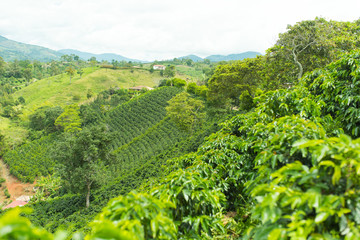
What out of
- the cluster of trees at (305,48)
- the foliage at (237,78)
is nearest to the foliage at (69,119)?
the foliage at (237,78)

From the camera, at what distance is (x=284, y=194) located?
5.20 ft

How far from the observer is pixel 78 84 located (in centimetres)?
6094

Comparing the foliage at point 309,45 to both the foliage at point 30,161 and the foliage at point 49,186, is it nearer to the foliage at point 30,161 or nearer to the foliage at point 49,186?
the foliage at point 49,186

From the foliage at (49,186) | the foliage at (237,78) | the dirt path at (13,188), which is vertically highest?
the foliage at (237,78)

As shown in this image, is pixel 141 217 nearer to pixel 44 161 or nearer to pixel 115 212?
pixel 115 212

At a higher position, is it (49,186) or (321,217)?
(321,217)

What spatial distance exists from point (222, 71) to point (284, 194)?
15685 mm

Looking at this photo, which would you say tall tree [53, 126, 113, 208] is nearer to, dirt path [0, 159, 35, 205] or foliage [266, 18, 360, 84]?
foliage [266, 18, 360, 84]

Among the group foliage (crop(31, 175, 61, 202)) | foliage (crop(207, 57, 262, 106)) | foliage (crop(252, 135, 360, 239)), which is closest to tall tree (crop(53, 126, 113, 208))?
foliage (crop(31, 175, 61, 202))

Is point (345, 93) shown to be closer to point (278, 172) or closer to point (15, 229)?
point (278, 172)

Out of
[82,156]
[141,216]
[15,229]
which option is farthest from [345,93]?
[82,156]

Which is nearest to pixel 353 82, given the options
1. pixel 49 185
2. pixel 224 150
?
pixel 224 150

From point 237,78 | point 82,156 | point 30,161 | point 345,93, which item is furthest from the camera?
point 30,161

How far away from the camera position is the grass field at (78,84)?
5382 cm
